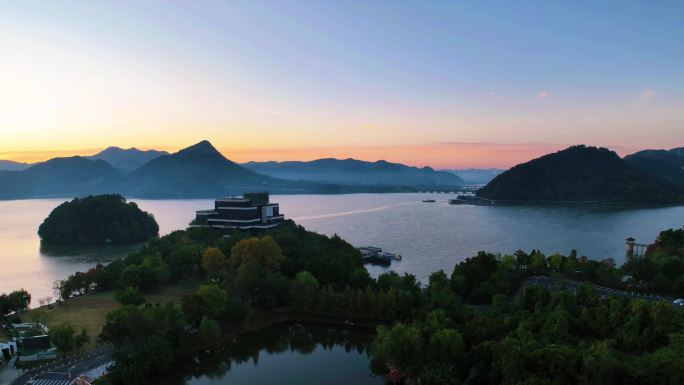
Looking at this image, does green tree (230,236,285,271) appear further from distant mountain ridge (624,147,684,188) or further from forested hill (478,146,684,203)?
distant mountain ridge (624,147,684,188)

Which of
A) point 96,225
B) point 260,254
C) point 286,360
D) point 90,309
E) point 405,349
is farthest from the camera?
point 96,225

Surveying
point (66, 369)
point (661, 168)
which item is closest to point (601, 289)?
point (66, 369)

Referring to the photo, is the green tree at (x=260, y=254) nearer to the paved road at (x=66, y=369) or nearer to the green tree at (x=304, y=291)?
the green tree at (x=304, y=291)

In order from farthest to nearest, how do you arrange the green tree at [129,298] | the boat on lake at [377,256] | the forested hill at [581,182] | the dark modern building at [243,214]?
the forested hill at [581,182], the dark modern building at [243,214], the boat on lake at [377,256], the green tree at [129,298]

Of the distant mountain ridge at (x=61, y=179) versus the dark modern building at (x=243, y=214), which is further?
the distant mountain ridge at (x=61, y=179)

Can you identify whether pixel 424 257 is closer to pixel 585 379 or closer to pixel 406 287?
pixel 406 287

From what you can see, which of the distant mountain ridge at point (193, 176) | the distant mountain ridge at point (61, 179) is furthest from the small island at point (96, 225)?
the distant mountain ridge at point (61, 179)

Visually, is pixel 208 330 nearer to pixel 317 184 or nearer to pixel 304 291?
pixel 304 291
